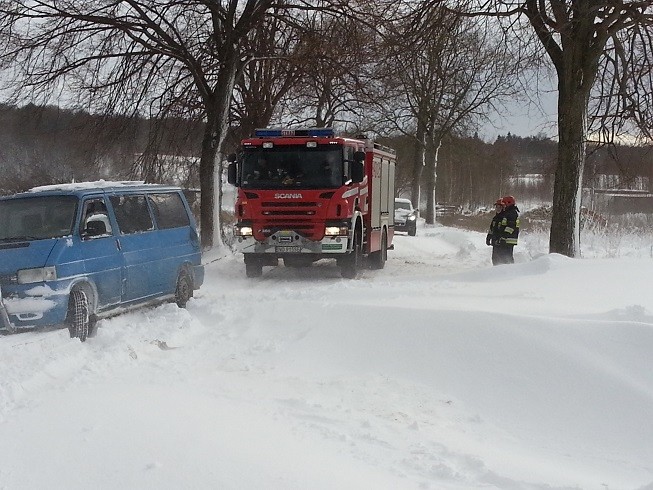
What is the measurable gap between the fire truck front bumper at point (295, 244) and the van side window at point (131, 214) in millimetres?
4138

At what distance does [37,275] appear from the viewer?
771 cm

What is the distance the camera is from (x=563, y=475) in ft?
16.1

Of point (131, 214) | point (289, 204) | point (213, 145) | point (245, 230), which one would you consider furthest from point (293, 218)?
point (213, 145)

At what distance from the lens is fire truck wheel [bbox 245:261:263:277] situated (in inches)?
577

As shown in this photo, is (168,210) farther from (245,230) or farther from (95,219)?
(245,230)

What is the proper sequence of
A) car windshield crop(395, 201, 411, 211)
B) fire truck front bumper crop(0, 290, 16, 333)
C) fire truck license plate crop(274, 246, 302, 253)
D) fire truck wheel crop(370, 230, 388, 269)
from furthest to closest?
1. car windshield crop(395, 201, 411, 211)
2. fire truck wheel crop(370, 230, 388, 269)
3. fire truck license plate crop(274, 246, 302, 253)
4. fire truck front bumper crop(0, 290, 16, 333)

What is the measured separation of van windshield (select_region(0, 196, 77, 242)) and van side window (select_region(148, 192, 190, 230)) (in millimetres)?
1743

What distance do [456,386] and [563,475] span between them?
76.5 inches

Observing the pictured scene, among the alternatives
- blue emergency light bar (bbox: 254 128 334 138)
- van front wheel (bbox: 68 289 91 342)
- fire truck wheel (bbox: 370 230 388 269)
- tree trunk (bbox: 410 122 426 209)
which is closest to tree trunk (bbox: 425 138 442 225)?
tree trunk (bbox: 410 122 426 209)

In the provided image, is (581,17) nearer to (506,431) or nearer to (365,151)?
(365,151)

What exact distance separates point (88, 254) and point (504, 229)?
9.22 m

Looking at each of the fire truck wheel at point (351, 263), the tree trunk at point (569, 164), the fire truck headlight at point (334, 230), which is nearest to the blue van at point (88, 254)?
the fire truck headlight at point (334, 230)

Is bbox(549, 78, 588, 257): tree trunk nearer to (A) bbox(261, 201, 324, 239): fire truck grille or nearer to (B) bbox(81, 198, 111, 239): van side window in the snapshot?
(A) bbox(261, 201, 324, 239): fire truck grille

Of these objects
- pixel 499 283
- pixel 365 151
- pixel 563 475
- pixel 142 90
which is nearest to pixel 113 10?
pixel 142 90
